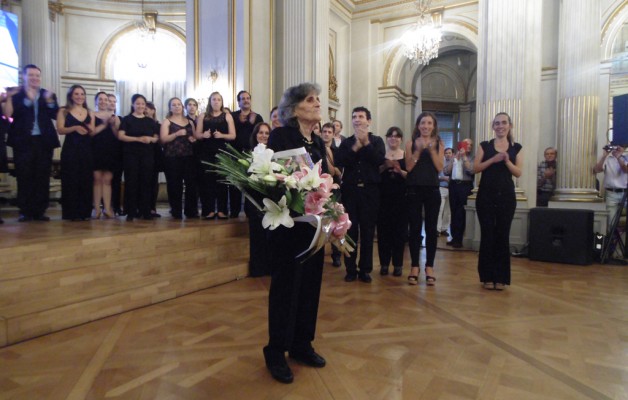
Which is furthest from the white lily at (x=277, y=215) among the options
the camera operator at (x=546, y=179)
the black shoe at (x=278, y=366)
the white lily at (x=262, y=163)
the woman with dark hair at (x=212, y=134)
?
the camera operator at (x=546, y=179)

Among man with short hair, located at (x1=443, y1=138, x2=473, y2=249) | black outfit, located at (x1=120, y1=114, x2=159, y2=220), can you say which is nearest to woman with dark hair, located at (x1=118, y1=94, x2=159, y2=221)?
black outfit, located at (x1=120, y1=114, x2=159, y2=220)

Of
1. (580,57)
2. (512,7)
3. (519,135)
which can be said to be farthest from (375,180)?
(580,57)

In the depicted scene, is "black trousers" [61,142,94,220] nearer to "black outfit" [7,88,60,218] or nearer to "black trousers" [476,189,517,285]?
"black outfit" [7,88,60,218]

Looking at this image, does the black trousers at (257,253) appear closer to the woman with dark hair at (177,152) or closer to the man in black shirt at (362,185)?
the man in black shirt at (362,185)

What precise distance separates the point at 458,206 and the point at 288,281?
515 centimetres

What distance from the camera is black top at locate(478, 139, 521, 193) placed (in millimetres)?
3728

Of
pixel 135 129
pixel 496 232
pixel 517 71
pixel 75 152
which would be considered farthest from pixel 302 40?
pixel 496 232

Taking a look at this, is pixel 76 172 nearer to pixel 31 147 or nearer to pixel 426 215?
pixel 31 147

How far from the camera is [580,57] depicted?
20.5ft

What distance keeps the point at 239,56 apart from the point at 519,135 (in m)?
4.41

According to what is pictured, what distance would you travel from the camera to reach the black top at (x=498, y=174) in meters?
3.73

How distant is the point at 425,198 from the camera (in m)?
3.90

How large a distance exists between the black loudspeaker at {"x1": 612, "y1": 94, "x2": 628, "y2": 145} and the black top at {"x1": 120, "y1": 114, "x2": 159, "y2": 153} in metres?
5.64

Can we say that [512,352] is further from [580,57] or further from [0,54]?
[0,54]
